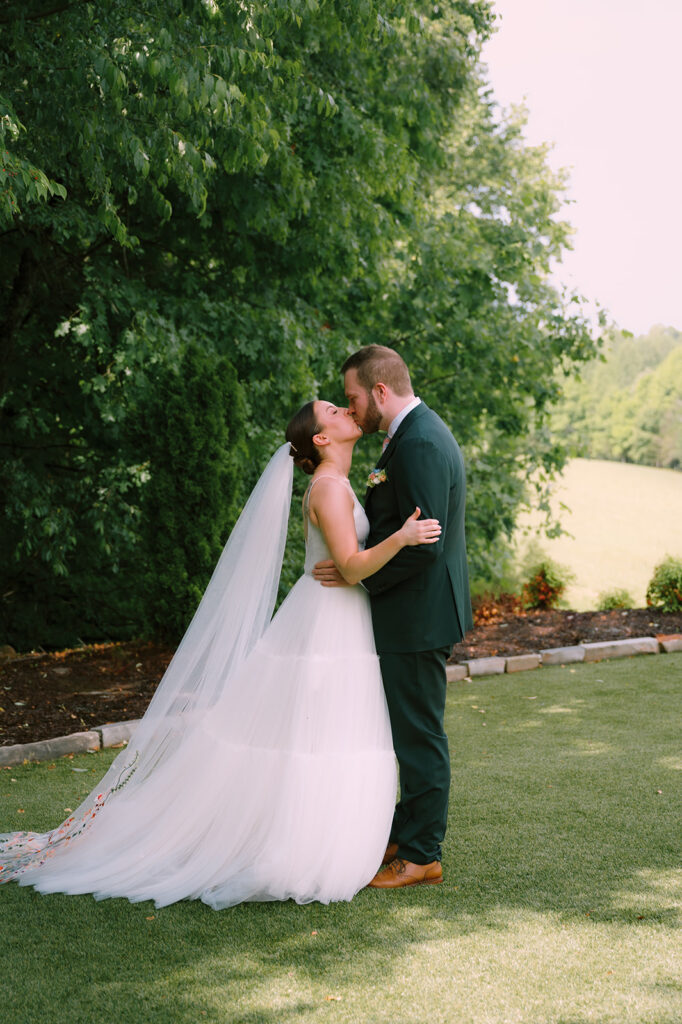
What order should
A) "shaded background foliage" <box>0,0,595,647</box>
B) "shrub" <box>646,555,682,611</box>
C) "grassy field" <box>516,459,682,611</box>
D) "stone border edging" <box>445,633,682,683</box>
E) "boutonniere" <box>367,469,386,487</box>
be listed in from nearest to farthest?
1. "boutonniere" <box>367,469,386,487</box>
2. "shaded background foliage" <box>0,0,595,647</box>
3. "stone border edging" <box>445,633,682,683</box>
4. "shrub" <box>646,555,682,611</box>
5. "grassy field" <box>516,459,682,611</box>

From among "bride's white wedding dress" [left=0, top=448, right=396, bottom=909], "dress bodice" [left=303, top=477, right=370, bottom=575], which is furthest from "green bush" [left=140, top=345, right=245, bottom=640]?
"dress bodice" [left=303, top=477, right=370, bottom=575]

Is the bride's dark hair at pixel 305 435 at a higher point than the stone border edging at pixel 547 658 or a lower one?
higher

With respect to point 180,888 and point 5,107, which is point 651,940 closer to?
point 180,888

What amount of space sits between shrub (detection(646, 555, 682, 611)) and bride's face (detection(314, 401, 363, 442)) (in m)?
7.88

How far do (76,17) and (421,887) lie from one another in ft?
20.0

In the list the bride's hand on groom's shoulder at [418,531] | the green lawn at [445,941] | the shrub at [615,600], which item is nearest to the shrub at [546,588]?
the shrub at [615,600]

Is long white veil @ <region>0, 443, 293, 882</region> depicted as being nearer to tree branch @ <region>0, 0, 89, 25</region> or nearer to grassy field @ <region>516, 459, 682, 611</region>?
tree branch @ <region>0, 0, 89, 25</region>

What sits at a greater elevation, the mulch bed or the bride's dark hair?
the bride's dark hair

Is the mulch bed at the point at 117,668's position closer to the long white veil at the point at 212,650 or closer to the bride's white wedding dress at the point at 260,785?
the long white veil at the point at 212,650

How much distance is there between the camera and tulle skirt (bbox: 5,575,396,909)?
3.62m

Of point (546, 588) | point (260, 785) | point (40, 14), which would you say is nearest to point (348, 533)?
point (260, 785)

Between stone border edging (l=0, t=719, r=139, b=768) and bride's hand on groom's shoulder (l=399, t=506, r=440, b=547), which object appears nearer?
bride's hand on groom's shoulder (l=399, t=506, r=440, b=547)

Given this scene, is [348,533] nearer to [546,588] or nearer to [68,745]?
[68,745]

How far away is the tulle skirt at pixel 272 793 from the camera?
362cm
